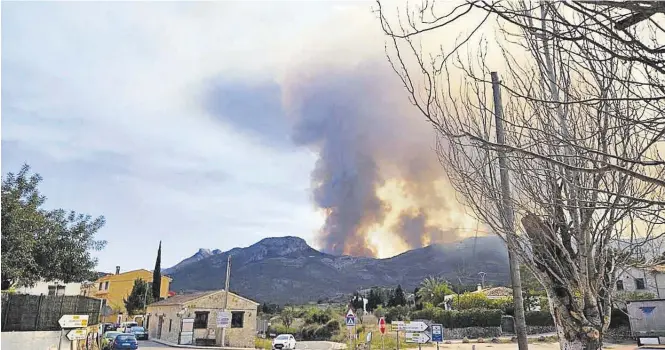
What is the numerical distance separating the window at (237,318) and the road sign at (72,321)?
620 inches

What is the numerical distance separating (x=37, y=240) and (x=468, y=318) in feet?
92.7

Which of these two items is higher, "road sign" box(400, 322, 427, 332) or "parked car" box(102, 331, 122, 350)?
"road sign" box(400, 322, 427, 332)

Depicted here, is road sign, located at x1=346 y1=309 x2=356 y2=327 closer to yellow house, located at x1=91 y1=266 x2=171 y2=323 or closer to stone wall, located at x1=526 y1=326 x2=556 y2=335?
stone wall, located at x1=526 y1=326 x2=556 y2=335

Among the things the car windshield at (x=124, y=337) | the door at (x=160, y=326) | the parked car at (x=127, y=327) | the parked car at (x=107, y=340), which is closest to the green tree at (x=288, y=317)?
the door at (x=160, y=326)

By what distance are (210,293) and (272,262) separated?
247 feet

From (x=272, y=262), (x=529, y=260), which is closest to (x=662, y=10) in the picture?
(x=529, y=260)

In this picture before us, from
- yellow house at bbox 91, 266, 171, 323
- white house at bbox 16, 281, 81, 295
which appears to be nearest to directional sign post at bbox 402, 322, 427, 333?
white house at bbox 16, 281, 81, 295

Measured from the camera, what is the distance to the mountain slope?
80.4m

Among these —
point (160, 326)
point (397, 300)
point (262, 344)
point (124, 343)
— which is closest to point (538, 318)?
point (397, 300)

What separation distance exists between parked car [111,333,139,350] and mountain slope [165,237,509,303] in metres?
53.4

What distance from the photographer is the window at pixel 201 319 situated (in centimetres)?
2680

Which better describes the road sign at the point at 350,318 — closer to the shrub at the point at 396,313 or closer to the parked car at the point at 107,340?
the parked car at the point at 107,340

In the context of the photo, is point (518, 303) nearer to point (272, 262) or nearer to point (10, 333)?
point (10, 333)

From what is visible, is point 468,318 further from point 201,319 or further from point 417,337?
point 417,337
